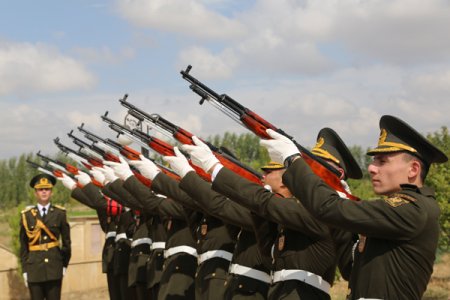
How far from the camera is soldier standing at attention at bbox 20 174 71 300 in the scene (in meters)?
9.47

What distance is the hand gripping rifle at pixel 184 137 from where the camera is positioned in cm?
546

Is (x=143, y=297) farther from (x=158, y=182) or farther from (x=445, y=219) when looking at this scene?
(x=445, y=219)

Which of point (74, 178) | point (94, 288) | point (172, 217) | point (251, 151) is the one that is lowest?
point (94, 288)

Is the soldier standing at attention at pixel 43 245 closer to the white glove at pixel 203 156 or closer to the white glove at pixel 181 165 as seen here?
the white glove at pixel 181 165

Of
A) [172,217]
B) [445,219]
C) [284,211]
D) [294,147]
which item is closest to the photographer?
[294,147]

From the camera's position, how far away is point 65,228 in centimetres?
995

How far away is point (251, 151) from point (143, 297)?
66.4m

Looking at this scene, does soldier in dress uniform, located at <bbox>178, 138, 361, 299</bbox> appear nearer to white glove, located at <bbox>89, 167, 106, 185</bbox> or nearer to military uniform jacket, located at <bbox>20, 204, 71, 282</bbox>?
military uniform jacket, located at <bbox>20, 204, 71, 282</bbox>

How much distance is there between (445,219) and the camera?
12.7 m

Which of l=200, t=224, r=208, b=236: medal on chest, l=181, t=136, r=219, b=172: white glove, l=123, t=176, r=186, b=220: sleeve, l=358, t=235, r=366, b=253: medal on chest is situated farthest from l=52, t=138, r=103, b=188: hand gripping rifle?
l=358, t=235, r=366, b=253: medal on chest

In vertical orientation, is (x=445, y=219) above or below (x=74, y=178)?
below

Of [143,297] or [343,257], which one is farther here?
[143,297]

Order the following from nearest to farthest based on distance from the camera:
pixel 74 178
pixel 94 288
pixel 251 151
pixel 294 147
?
pixel 294 147 < pixel 74 178 < pixel 94 288 < pixel 251 151

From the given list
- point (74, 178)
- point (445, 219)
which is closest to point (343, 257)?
point (74, 178)
